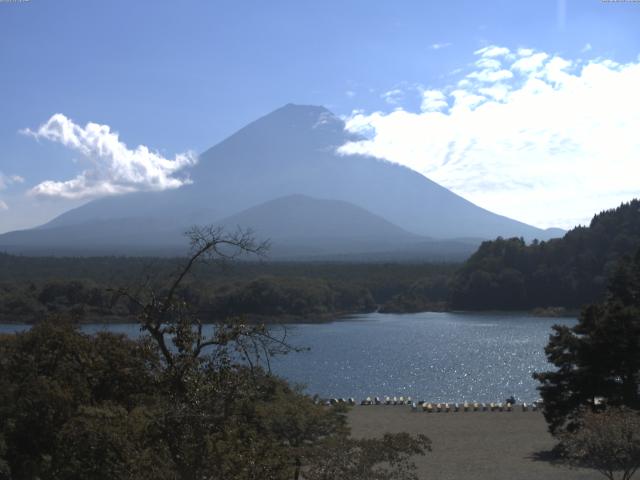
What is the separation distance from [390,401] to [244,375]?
18.7 meters

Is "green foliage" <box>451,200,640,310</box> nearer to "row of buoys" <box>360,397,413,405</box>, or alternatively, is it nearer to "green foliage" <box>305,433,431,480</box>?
"row of buoys" <box>360,397,413,405</box>

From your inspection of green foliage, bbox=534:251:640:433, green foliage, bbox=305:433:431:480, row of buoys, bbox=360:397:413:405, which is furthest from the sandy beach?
green foliage, bbox=305:433:431:480

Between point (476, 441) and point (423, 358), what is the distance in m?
17.9

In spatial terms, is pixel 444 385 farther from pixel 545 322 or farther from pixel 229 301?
pixel 229 301

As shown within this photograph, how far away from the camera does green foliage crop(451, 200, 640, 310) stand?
55031 millimetres

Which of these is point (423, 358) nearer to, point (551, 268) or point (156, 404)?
point (551, 268)

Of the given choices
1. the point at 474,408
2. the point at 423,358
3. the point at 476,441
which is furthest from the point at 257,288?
the point at 476,441

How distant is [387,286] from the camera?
6781 centimetres

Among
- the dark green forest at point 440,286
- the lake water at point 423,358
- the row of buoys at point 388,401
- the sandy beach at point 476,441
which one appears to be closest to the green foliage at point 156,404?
the sandy beach at point 476,441

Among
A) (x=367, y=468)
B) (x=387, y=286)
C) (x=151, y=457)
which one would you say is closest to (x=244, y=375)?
(x=151, y=457)

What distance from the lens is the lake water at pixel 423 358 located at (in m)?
26.6

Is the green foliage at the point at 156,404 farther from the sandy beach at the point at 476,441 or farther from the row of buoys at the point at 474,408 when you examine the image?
the row of buoys at the point at 474,408

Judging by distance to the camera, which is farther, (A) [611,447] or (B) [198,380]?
(A) [611,447]

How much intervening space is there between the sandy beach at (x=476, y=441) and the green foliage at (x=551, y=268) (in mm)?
36462
